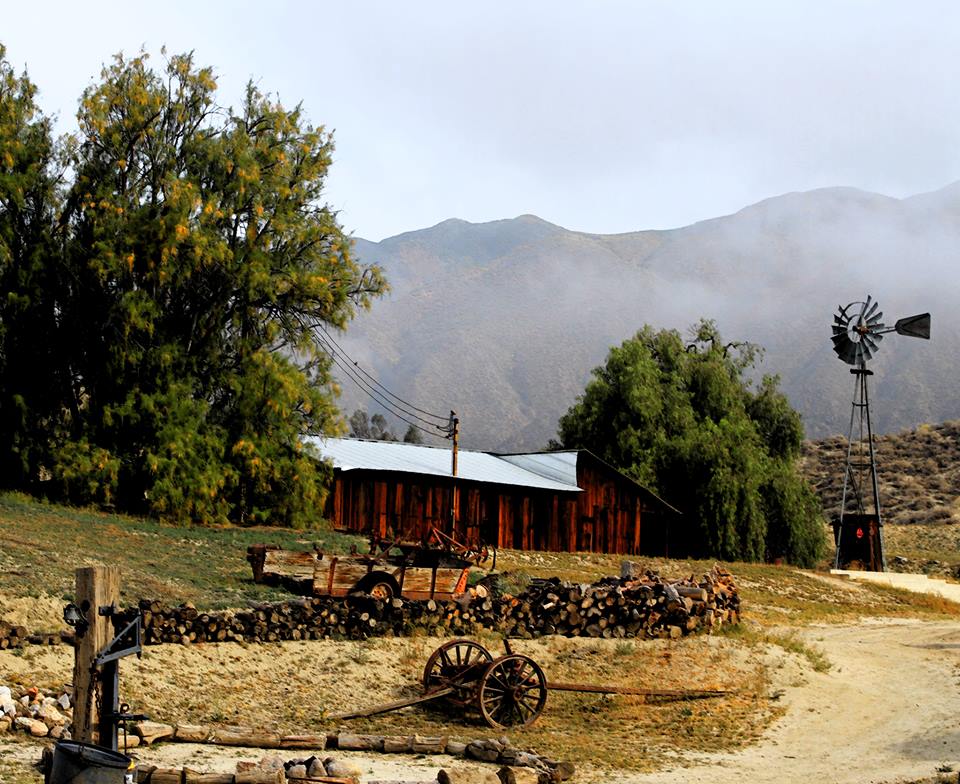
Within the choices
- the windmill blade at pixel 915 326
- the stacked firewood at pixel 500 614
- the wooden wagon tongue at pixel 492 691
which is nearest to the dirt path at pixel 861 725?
the wooden wagon tongue at pixel 492 691

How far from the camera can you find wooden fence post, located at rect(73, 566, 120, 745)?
10.2m

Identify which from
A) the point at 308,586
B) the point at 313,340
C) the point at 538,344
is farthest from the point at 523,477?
the point at 538,344

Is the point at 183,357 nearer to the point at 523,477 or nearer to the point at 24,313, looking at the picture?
the point at 24,313

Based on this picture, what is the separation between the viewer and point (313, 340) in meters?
42.3

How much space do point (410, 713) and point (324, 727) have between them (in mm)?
1544

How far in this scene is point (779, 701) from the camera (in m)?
19.0

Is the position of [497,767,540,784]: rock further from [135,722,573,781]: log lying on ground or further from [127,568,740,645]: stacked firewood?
[127,568,740,645]: stacked firewood

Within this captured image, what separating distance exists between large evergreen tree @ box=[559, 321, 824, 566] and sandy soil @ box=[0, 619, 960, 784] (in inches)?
1056

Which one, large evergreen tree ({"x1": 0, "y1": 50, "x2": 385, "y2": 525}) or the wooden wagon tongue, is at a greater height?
large evergreen tree ({"x1": 0, "y1": 50, "x2": 385, "y2": 525})

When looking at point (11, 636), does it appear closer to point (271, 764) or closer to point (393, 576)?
point (271, 764)

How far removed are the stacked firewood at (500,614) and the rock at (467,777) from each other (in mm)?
7469

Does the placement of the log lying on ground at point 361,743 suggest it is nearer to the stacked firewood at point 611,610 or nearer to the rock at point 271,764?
the rock at point 271,764

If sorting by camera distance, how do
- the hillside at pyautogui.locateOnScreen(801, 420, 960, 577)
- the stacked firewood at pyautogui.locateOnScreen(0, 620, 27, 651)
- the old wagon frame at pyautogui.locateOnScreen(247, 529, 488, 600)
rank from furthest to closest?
the hillside at pyautogui.locateOnScreen(801, 420, 960, 577)
the old wagon frame at pyautogui.locateOnScreen(247, 529, 488, 600)
the stacked firewood at pyautogui.locateOnScreen(0, 620, 27, 651)

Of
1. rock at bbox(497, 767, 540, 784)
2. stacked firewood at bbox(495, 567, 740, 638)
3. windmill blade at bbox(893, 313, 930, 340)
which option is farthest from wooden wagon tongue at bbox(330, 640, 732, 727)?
windmill blade at bbox(893, 313, 930, 340)
